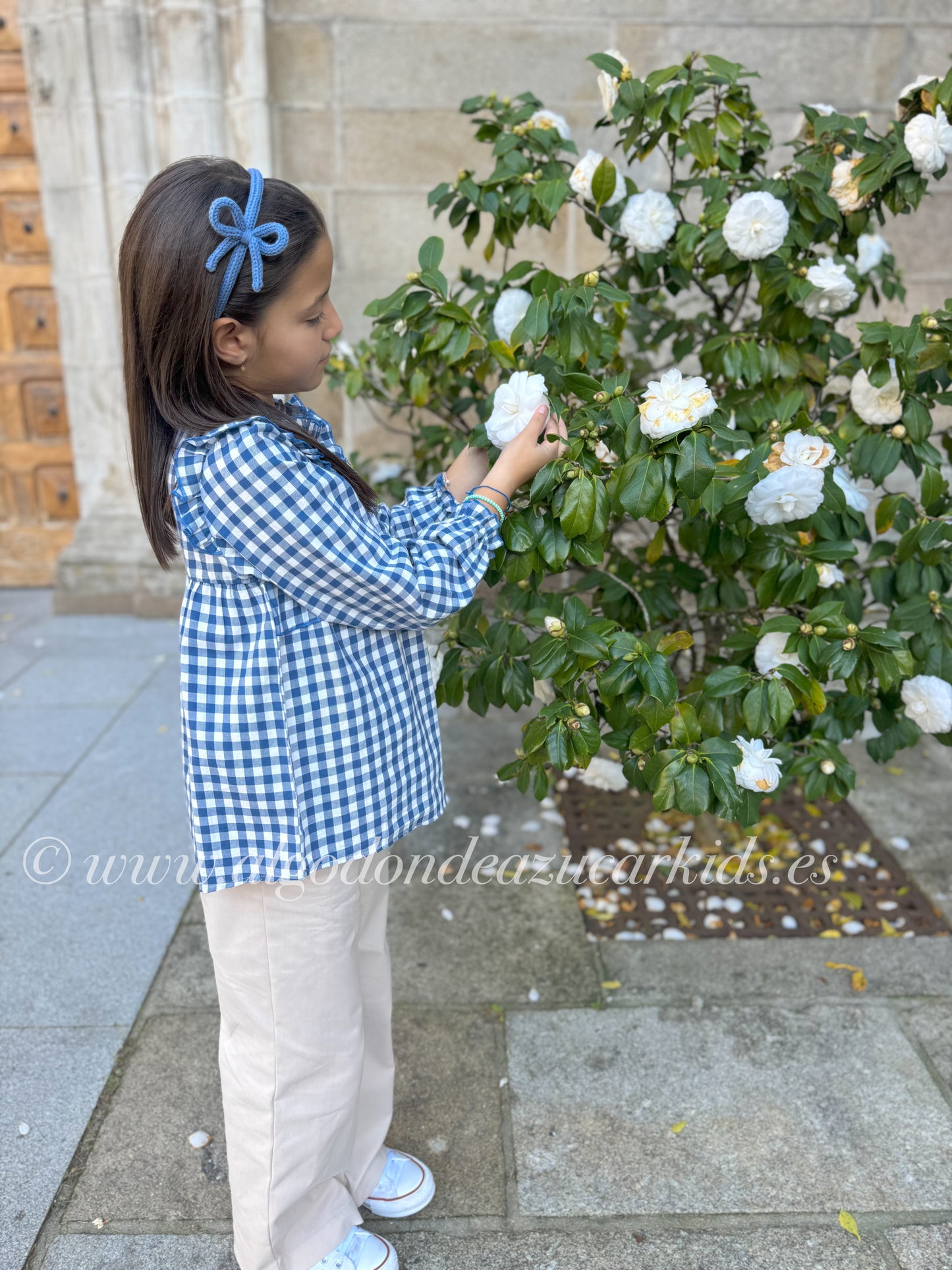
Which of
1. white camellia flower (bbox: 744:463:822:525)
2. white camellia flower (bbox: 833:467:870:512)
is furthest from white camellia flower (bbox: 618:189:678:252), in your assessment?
white camellia flower (bbox: 744:463:822:525)

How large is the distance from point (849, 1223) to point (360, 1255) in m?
0.82

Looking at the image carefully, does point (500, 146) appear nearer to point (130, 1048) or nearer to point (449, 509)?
point (449, 509)

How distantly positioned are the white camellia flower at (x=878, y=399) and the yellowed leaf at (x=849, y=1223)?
1476 mm

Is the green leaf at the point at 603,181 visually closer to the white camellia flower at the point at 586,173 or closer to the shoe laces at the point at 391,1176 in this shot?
the white camellia flower at the point at 586,173

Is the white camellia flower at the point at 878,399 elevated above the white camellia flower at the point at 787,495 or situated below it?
above

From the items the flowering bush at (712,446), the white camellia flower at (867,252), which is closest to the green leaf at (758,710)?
the flowering bush at (712,446)

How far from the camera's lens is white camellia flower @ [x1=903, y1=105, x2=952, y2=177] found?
1836mm

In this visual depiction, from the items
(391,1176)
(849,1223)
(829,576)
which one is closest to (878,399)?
(829,576)

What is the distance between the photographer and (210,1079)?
196 centimetres

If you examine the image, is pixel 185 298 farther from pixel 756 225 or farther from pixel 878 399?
pixel 878 399

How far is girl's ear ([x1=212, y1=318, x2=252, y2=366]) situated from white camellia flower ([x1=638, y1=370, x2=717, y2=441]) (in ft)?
1.97

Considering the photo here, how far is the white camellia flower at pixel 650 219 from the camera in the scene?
2055 millimetres

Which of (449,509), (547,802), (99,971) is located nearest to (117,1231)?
(99,971)

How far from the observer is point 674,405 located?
4.78 feet
